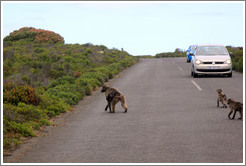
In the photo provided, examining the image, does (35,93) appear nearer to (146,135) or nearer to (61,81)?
(146,135)

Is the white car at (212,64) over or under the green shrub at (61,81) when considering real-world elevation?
over

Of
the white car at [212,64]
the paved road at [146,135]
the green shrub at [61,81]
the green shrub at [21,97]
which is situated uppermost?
the white car at [212,64]

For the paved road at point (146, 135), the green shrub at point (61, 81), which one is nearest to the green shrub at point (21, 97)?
the paved road at point (146, 135)

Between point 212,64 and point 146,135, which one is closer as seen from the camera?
point 146,135

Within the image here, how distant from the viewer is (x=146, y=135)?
32.6 ft

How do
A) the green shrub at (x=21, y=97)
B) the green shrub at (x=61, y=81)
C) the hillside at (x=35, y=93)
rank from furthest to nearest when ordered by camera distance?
the green shrub at (x=61, y=81) < the green shrub at (x=21, y=97) < the hillside at (x=35, y=93)

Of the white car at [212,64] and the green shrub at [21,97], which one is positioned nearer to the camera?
the green shrub at [21,97]

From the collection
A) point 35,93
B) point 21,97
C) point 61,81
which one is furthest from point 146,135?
point 61,81

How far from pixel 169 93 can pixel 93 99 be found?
3272mm

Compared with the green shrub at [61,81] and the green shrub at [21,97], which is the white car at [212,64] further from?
the green shrub at [21,97]

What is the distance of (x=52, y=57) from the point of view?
44375 millimetres

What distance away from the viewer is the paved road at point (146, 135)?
309 inches

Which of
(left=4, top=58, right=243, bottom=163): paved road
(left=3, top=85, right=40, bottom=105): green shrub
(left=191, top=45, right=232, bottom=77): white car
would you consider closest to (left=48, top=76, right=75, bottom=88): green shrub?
(left=4, top=58, right=243, bottom=163): paved road

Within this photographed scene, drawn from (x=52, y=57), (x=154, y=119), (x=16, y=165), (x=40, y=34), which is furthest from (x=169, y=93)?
(x=40, y=34)
